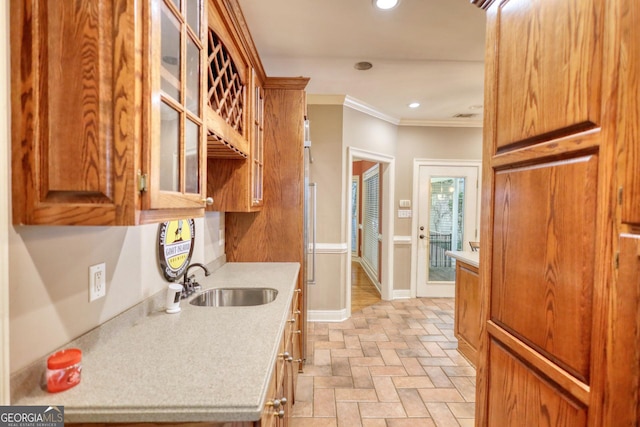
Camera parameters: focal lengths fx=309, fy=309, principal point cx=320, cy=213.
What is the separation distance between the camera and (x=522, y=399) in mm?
1067

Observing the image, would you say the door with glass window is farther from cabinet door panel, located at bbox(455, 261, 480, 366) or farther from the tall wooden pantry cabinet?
the tall wooden pantry cabinet

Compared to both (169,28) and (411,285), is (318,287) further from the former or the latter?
(169,28)

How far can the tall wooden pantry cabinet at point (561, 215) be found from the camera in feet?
2.39

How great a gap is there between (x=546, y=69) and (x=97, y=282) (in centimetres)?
166

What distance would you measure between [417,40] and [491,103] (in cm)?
149

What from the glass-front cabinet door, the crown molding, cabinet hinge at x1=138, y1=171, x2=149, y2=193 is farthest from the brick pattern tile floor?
the crown molding

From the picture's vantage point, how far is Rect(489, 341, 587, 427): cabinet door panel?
0.89 m

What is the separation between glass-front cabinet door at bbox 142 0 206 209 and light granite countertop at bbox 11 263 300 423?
20.2 inches

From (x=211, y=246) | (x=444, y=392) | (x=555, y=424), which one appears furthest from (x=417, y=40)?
(x=444, y=392)

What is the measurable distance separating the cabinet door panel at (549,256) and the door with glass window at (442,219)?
3.69 metres

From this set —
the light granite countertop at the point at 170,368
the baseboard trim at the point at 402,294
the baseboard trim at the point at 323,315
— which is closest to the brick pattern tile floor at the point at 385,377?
the baseboard trim at the point at 323,315

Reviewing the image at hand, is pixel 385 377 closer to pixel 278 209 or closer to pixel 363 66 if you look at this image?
pixel 278 209

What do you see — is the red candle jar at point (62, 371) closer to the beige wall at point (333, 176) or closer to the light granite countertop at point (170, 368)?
the light granite countertop at point (170, 368)

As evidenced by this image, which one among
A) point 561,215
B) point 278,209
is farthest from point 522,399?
point 278,209
